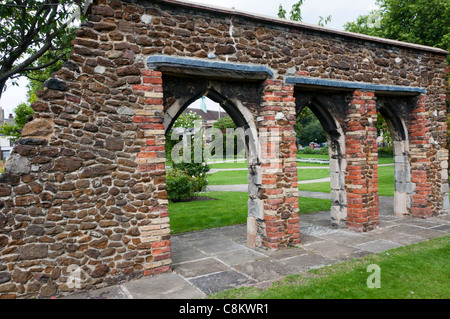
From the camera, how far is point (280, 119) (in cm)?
654

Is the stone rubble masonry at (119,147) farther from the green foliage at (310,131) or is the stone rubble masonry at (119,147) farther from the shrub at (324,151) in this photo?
the green foliage at (310,131)

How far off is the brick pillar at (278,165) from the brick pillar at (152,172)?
7.19 feet


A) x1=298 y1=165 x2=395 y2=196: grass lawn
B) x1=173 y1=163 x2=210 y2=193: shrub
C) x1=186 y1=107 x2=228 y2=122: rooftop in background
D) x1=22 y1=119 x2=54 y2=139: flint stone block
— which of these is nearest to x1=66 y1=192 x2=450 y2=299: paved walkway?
x1=22 y1=119 x2=54 y2=139: flint stone block

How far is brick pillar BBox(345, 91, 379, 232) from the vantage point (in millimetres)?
7660

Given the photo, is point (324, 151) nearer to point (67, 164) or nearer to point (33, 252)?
point (67, 164)

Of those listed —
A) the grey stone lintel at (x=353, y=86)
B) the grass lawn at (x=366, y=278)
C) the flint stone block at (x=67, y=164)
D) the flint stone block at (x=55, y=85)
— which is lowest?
the grass lawn at (x=366, y=278)

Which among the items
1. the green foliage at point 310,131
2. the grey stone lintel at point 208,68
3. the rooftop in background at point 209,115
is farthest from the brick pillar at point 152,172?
the rooftop in background at point 209,115

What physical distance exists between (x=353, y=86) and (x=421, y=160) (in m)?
3.42

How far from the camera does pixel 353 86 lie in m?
7.50

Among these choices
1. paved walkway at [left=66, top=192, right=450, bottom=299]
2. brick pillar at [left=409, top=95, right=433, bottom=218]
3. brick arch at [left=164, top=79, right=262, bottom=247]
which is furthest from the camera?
brick pillar at [left=409, top=95, right=433, bottom=218]

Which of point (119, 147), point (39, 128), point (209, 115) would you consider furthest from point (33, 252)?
point (209, 115)

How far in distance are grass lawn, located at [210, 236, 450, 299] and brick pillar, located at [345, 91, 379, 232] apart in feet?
5.99

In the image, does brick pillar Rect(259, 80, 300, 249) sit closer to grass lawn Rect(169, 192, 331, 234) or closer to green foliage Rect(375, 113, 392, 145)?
grass lawn Rect(169, 192, 331, 234)

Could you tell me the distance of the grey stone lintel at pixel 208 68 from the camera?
208 inches
